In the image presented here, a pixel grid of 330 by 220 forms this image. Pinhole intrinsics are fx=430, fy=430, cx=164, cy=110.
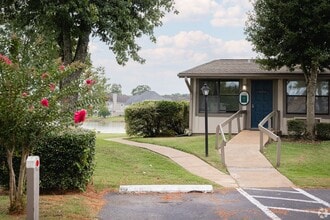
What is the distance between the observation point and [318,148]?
15.6 m

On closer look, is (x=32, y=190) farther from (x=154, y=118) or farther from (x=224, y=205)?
(x=154, y=118)

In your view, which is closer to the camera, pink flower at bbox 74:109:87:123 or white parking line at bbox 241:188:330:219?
pink flower at bbox 74:109:87:123

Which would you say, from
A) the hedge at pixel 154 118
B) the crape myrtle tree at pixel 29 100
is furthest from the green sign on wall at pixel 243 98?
the crape myrtle tree at pixel 29 100

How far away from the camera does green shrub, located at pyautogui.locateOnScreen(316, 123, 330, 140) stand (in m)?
17.7

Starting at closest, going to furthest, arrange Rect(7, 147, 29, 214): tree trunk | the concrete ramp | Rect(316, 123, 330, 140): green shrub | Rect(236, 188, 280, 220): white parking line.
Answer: Rect(7, 147, 29, 214): tree trunk
Rect(236, 188, 280, 220): white parking line
the concrete ramp
Rect(316, 123, 330, 140): green shrub

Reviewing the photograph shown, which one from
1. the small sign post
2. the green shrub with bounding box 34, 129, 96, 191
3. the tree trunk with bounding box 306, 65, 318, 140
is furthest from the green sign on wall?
the small sign post

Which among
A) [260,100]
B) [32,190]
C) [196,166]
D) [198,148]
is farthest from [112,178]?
[260,100]

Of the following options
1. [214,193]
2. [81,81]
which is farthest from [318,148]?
[81,81]

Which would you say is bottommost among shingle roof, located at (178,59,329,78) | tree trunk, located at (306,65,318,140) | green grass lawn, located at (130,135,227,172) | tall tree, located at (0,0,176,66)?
green grass lawn, located at (130,135,227,172)

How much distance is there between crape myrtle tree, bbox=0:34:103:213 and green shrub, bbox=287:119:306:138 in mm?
12875

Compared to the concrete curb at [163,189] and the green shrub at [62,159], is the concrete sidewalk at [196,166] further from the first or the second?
the green shrub at [62,159]

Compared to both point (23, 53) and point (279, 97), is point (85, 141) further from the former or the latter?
point (279, 97)

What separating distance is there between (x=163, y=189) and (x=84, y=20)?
9337 millimetres

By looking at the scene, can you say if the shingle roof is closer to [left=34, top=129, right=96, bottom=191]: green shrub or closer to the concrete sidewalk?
the concrete sidewalk
